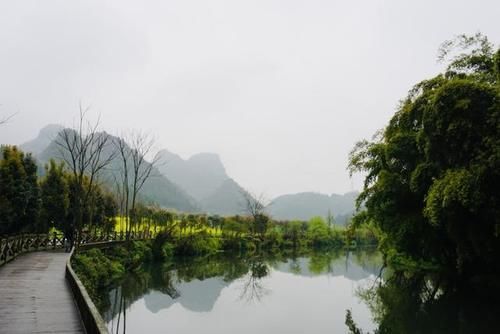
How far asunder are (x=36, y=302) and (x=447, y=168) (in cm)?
1254

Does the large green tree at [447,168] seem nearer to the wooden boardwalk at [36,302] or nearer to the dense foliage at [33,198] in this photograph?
the wooden boardwalk at [36,302]

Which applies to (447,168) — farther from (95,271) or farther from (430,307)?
(95,271)

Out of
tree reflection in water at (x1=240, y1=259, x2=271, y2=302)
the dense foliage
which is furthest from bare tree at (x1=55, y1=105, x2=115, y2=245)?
tree reflection in water at (x1=240, y1=259, x2=271, y2=302)

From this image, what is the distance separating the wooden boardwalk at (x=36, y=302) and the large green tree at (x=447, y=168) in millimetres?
10402

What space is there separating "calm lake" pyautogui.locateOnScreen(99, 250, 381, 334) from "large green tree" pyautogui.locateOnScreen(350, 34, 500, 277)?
4.25m

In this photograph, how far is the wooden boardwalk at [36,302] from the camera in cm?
791

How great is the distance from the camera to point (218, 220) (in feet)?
186

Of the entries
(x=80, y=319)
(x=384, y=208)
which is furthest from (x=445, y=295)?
(x=80, y=319)

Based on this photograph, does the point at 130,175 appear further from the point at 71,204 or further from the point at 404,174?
the point at 404,174

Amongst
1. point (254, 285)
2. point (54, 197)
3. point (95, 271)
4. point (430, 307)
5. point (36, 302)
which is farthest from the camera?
point (54, 197)

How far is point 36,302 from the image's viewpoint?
9945 mm

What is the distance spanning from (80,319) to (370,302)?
12.7 m

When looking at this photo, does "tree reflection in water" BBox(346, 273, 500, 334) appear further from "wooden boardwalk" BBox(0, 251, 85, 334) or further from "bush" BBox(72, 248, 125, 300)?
"bush" BBox(72, 248, 125, 300)

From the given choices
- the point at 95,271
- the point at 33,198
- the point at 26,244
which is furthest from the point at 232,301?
the point at 26,244
